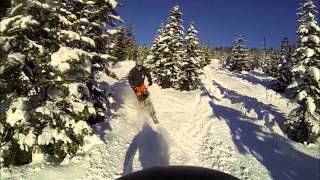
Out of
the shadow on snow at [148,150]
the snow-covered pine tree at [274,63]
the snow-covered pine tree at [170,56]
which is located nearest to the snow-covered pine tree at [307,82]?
the shadow on snow at [148,150]

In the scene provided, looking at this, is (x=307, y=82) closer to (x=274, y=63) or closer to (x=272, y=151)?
(x=272, y=151)

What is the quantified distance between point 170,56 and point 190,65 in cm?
368

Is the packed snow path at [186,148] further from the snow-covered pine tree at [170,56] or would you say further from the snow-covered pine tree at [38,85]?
the snow-covered pine tree at [170,56]

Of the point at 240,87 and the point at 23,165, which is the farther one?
the point at 240,87

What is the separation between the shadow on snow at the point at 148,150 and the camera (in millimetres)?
11265

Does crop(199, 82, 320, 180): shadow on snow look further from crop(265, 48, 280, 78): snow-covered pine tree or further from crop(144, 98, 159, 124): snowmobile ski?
crop(265, 48, 280, 78): snow-covered pine tree

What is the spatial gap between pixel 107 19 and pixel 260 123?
33.2 ft

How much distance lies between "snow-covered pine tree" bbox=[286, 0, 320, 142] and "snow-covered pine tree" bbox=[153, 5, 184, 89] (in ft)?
60.9

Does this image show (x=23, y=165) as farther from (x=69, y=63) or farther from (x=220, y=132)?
(x=220, y=132)

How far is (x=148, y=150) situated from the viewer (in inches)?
490

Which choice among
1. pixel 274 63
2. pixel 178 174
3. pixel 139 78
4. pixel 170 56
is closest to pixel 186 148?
pixel 139 78

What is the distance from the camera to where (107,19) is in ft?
58.2

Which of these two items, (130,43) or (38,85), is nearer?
(38,85)

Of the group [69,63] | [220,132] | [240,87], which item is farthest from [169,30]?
[69,63]
